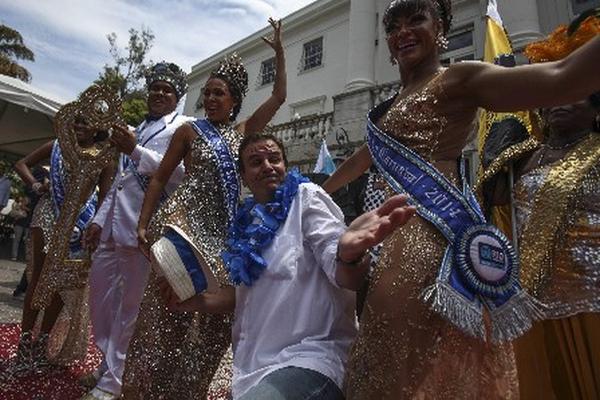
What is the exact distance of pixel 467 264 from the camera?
112cm

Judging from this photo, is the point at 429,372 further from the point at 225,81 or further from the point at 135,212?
the point at 135,212

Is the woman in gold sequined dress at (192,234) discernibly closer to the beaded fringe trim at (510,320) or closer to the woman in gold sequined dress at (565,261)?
the beaded fringe trim at (510,320)

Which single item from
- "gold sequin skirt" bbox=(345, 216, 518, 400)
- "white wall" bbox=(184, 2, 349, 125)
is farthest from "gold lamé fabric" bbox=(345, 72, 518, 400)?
"white wall" bbox=(184, 2, 349, 125)

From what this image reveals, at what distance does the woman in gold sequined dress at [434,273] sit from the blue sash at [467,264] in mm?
35

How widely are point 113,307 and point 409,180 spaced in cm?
243

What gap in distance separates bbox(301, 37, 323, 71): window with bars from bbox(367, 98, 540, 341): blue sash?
15.8 meters

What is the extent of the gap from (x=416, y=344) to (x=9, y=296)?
21.2ft

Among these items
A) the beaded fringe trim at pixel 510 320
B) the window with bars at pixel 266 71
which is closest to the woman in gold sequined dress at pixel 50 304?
the beaded fringe trim at pixel 510 320

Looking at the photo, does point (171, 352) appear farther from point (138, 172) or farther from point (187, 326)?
point (138, 172)

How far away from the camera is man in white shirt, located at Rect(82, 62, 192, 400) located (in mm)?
2717

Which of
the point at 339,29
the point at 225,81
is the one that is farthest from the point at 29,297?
the point at 339,29

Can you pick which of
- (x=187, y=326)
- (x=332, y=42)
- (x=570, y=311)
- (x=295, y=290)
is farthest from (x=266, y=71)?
(x=295, y=290)

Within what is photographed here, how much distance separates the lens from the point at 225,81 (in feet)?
8.26

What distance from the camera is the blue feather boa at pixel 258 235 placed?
4.95 ft
